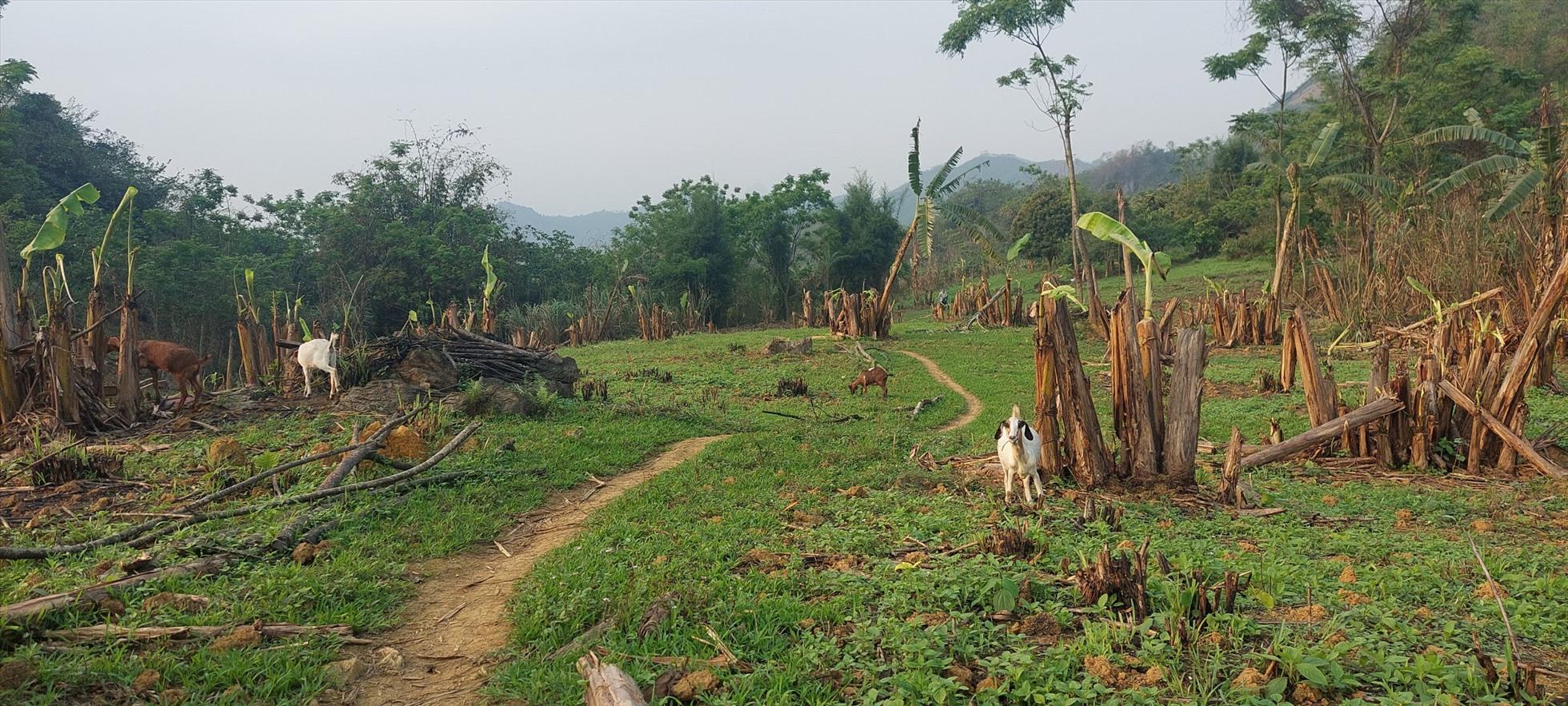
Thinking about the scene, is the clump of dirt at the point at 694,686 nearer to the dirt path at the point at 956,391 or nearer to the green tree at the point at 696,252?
the dirt path at the point at 956,391

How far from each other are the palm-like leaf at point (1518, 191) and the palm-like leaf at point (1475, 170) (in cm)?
54

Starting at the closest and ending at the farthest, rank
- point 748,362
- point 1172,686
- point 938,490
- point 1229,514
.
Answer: point 1172,686
point 1229,514
point 938,490
point 748,362

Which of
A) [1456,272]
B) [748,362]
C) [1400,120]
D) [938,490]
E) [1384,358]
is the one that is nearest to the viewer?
[938,490]

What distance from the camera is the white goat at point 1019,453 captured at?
241 inches

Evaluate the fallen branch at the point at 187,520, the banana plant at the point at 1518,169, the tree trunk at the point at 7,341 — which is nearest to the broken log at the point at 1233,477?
the fallen branch at the point at 187,520

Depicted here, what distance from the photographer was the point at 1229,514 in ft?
19.7

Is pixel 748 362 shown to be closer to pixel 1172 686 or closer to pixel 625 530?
pixel 625 530

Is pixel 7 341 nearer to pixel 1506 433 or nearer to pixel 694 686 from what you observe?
pixel 694 686

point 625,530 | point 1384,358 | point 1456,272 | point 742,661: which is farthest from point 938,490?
point 1456,272

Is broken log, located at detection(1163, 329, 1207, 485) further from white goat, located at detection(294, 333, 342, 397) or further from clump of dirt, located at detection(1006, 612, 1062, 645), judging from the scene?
white goat, located at detection(294, 333, 342, 397)

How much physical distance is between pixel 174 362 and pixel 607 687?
9466 millimetres

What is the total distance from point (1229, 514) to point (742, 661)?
4.02m

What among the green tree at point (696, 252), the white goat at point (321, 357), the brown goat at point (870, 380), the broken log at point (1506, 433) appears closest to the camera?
the broken log at point (1506, 433)

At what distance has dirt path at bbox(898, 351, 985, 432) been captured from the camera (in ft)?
37.1
